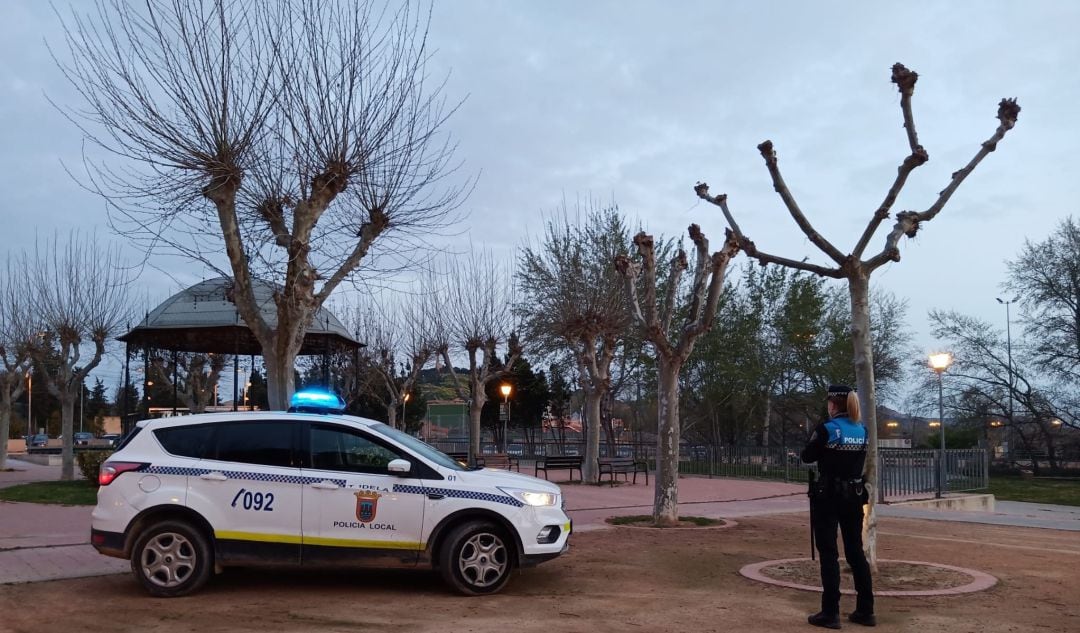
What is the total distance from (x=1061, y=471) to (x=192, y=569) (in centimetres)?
3817

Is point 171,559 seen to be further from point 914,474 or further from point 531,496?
point 914,474

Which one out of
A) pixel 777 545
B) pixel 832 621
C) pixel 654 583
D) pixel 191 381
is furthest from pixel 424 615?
pixel 191 381

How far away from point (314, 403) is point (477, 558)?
2163 mm

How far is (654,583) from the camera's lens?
881cm

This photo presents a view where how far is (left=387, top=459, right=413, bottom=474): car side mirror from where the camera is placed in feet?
26.5

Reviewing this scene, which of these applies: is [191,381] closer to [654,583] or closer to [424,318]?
[424,318]

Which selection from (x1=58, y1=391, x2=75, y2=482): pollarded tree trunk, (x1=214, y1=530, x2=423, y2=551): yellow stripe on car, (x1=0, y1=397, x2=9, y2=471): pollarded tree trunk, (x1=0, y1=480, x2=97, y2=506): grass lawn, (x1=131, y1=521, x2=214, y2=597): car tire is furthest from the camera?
(x1=0, y1=397, x2=9, y2=471): pollarded tree trunk

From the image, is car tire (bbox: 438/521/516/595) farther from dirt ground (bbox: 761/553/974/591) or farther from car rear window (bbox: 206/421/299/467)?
dirt ground (bbox: 761/553/974/591)

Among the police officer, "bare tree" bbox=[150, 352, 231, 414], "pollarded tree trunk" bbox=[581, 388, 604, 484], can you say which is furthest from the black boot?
"bare tree" bbox=[150, 352, 231, 414]

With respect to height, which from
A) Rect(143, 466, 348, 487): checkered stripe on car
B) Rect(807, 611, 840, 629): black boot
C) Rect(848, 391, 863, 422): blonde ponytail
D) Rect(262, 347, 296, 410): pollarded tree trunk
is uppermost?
Rect(262, 347, 296, 410): pollarded tree trunk

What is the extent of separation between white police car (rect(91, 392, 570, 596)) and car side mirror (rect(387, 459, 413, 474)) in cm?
1

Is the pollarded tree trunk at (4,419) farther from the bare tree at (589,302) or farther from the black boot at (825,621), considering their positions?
the black boot at (825,621)

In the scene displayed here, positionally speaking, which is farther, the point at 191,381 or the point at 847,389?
the point at 191,381

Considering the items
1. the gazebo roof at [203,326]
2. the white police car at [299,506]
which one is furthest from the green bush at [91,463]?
the white police car at [299,506]
